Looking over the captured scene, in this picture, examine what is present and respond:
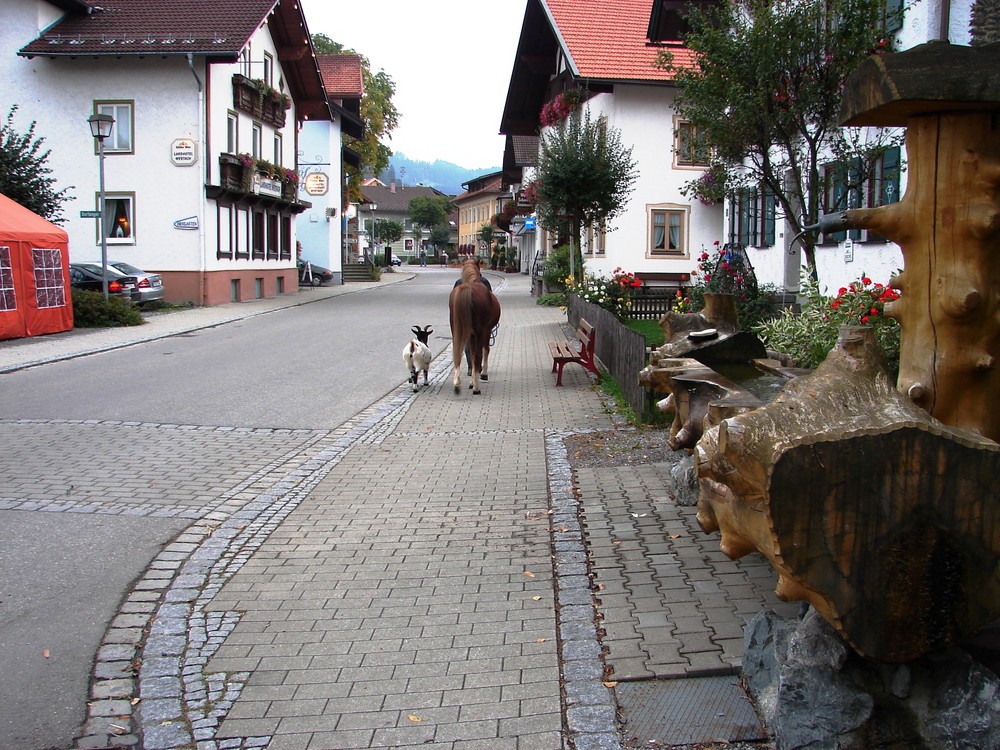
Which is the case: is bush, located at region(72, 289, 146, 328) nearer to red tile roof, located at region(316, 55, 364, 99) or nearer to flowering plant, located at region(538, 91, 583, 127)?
flowering plant, located at region(538, 91, 583, 127)

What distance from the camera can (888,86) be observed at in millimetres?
3650

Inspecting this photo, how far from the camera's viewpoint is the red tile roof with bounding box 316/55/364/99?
50438mm

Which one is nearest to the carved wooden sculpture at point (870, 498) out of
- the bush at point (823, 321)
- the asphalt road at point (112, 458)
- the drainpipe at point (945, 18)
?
the asphalt road at point (112, 458)

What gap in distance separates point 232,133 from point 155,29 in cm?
382

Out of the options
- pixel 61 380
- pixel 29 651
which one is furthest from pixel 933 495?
pixel 61 380

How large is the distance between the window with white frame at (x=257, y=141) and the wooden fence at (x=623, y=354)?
21.1 m

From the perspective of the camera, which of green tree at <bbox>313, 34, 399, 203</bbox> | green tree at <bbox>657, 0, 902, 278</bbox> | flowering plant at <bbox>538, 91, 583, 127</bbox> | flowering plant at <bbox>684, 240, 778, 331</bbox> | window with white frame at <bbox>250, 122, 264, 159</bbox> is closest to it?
green tree at <bbox>657, 0, 902, 278</bbox>

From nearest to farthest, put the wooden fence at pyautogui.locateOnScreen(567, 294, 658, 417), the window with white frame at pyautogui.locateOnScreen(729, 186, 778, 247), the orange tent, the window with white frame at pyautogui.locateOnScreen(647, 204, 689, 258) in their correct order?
the wooden fence at pyautogui.locateOnScreen(567, 294, 658, 417) → the orange tent → the window with white frame at pyautogui.locateOnScreen(729, 186, 778, 247) → the window with white frame at pyautogui.locateOnScreen(647, 204, 689, 258)

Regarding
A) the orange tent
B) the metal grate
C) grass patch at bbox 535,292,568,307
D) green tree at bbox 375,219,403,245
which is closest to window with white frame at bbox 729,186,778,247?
grass patch at bbox 535,292,568,307

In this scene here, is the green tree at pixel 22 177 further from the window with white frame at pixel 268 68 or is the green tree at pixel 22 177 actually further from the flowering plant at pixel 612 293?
the window with white frame at pixel 268 68

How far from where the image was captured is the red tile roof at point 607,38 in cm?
2922

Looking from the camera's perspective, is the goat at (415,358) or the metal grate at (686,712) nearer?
the metal grate at (686,712)

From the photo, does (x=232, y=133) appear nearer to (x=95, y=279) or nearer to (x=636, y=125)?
(x=95, y=279)

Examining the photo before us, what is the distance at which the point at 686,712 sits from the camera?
3.72 metres
